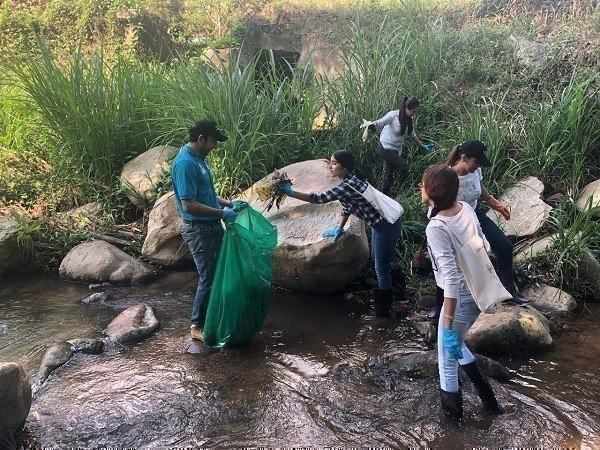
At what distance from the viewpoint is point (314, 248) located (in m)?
4.75

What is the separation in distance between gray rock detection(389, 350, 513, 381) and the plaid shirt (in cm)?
112

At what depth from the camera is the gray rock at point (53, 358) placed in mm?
3787

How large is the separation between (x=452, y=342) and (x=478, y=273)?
404 millimetres

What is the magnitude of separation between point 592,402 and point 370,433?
4.90ft

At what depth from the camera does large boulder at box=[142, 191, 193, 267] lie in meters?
5.69

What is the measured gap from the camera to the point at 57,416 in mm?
3273

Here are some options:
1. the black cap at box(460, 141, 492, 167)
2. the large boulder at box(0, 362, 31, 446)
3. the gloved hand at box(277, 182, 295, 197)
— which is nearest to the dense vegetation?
the black cap at box(460, 141, 492, 167)

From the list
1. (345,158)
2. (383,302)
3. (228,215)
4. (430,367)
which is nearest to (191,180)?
(228,215)

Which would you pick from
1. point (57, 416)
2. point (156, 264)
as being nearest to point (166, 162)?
point (156, 264)

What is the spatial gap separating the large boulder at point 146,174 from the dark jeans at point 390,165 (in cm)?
262

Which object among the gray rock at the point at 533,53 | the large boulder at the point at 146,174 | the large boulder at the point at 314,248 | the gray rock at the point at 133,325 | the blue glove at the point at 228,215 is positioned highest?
the gray rock at the point at 533,53

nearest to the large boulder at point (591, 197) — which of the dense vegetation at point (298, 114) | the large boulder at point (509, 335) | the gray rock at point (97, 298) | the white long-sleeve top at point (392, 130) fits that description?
the dense vegetation at point (298, 114)

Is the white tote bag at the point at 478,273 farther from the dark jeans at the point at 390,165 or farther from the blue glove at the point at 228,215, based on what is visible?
the dark jeans at the point at 390,165

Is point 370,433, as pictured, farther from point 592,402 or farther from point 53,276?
point 53,276
